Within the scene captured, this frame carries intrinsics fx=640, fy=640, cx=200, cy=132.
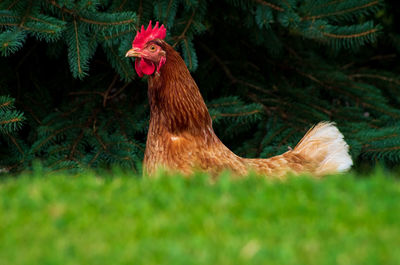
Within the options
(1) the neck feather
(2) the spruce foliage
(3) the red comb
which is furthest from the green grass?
(2) the spruce foliage

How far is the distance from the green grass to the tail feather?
2.21 metres

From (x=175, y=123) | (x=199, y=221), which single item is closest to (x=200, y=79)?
(x=175, y=123)

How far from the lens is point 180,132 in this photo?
5.72 metres

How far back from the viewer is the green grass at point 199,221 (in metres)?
3.18

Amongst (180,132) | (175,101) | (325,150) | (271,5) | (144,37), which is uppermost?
(271,5)

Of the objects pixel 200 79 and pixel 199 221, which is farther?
pixel 200 79

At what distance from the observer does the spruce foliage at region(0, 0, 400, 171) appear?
688cm

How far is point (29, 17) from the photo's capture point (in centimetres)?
668

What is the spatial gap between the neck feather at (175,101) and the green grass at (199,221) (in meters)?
A: 1.48

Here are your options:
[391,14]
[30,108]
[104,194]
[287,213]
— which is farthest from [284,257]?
[391,14]

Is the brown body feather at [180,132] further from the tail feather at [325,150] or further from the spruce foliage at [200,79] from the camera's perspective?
the spruce foliage at [200,79]

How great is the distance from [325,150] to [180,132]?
175 centimetres

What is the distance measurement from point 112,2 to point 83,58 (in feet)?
3.16

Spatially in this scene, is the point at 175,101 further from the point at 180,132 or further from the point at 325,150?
the point at 325,150
